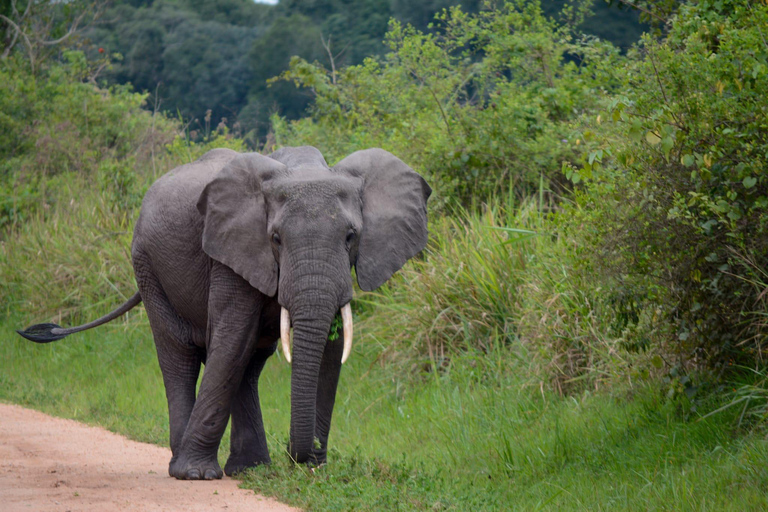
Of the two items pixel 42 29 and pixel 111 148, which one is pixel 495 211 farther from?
pixel 42 29

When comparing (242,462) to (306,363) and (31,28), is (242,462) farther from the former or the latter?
(31,28)

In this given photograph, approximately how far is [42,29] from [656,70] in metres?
19.8

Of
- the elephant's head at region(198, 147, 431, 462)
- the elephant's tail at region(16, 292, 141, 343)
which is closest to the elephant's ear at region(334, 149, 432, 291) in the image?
the elephant's head at region(198, 147, 431, 462)

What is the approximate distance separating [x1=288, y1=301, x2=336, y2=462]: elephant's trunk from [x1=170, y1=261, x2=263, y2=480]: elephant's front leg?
51 cm

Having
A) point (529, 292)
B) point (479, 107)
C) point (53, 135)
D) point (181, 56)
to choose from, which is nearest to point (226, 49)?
point (181, 56)

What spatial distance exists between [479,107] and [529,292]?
13.9 feet

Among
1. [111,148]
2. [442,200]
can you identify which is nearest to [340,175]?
[442,200]

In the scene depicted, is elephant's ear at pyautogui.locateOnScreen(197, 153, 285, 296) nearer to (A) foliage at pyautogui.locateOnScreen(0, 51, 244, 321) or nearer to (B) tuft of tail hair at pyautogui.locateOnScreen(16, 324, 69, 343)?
(B) tuft of tail hair at pyautogui.locateOnScreen(16, 324, 69, 343)

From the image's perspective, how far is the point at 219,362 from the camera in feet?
21.0

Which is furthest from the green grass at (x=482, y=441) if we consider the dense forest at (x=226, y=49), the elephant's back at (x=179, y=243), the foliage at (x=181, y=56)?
the foliage at (x=181, y=56)

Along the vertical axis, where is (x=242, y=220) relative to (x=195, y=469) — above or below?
above

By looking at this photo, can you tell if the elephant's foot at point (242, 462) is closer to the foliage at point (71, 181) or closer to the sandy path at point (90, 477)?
the sandy path at point (90, 477)

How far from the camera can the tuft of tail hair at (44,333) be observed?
806 centimetres

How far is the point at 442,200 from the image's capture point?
1175cm
